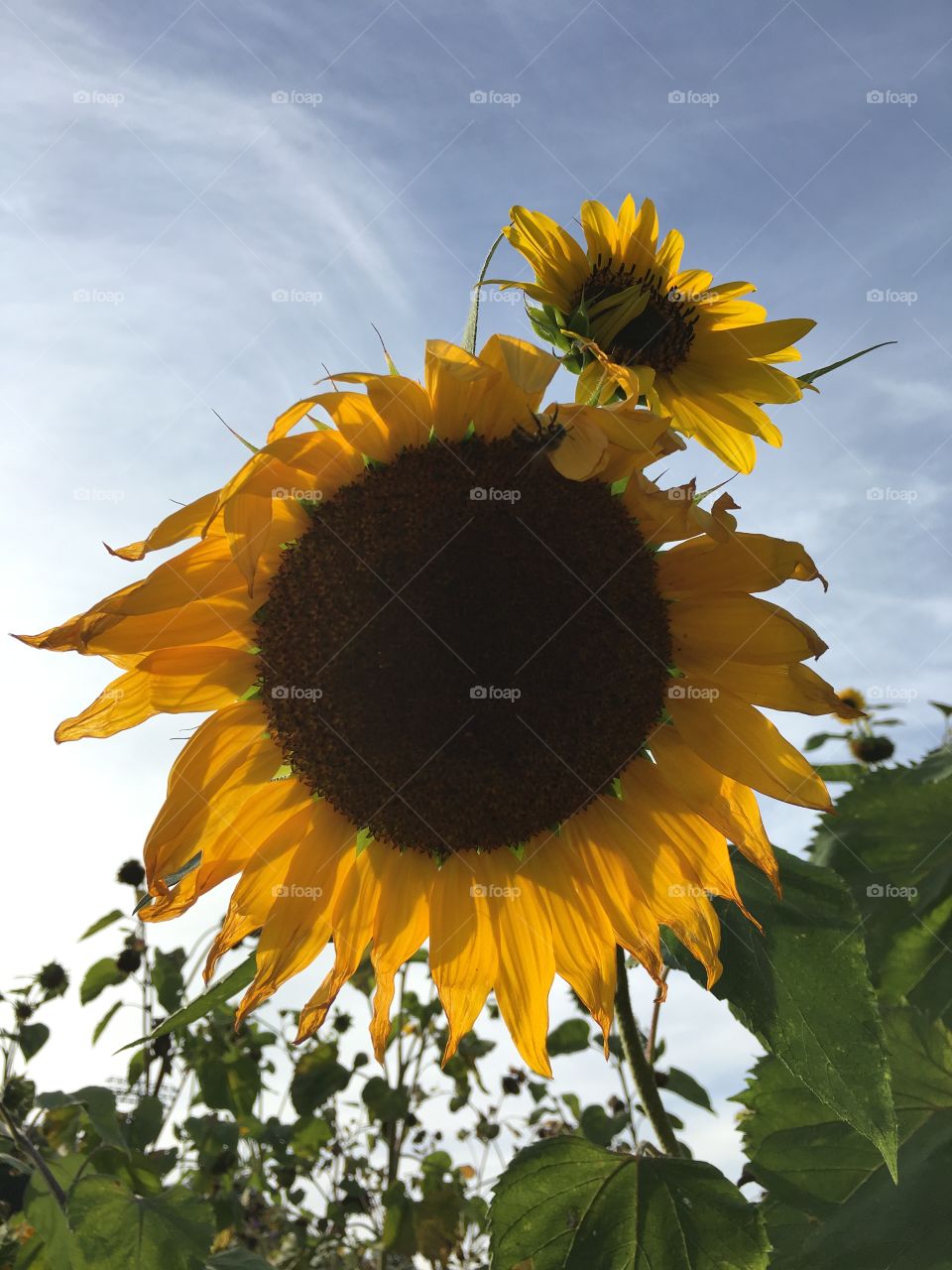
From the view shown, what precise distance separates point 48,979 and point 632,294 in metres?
3.20

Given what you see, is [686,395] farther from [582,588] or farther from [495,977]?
[495,977]

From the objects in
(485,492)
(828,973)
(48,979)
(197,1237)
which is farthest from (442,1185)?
(485,492)

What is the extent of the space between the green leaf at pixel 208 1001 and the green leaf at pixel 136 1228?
1.95 ft

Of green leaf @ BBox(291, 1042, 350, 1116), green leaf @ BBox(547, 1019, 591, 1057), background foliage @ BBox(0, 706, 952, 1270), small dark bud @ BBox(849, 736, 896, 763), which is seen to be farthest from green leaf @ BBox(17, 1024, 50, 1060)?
small dark bud @ BBox(849, 736, 896, 763)

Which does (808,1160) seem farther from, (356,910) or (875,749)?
(875,749)

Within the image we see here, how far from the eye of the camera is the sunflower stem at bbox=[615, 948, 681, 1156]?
64.1 inches

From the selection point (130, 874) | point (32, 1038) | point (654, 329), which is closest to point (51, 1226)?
point (32, 1038)

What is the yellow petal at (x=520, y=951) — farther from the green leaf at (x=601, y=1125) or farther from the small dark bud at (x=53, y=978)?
the small dark bud at (x=53, y=978)

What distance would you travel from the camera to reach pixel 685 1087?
3225 mm

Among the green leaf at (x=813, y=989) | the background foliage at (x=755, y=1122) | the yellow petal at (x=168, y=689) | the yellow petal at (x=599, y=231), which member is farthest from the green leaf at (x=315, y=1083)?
the yellow petal at (x=599, y=231)

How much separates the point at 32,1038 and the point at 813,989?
8.53 feet

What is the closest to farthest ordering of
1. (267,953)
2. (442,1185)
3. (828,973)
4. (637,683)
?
(828,973) < (637,683) < (267,953) < (442,1185)

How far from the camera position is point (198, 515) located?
1565 millimetres

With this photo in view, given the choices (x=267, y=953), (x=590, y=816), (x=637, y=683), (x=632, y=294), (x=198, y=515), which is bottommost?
(x=267, y=953)
